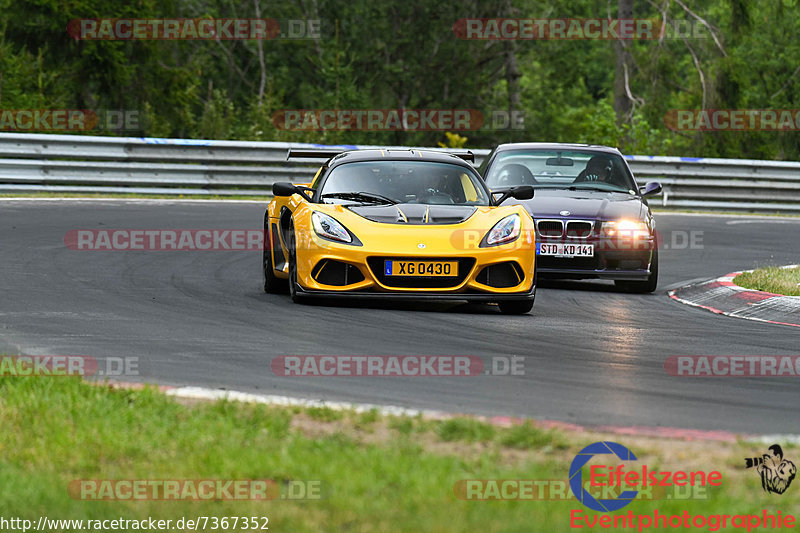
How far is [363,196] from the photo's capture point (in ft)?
35.9

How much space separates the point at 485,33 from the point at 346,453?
45.8m

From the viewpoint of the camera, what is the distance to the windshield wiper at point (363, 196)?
35.6ft

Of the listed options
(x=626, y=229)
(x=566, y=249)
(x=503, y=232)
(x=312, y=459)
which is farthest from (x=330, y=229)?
(x=312, y=459)

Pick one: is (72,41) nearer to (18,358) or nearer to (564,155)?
(564,155)

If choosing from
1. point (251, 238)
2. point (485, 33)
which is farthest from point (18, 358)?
point (485, 33)

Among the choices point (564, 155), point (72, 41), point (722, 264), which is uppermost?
point (72, 41)

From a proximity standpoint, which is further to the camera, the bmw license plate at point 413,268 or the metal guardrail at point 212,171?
the metal guardrail at point 212,171

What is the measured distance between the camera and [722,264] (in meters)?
15.3
